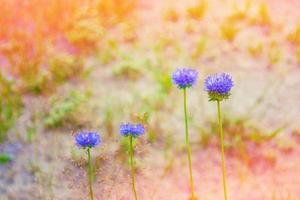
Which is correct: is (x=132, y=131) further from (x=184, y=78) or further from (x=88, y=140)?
(x=184, y=78)

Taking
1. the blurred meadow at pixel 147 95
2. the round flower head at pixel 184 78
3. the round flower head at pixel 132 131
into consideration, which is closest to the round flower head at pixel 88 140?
the round flower head at pixel 132 131

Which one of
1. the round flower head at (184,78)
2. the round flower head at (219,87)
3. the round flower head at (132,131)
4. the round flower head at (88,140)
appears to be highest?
the round flower head at (184,78)

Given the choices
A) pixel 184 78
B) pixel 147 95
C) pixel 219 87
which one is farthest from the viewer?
pixel 147 95

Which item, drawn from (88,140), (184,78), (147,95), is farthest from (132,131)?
(147,95)

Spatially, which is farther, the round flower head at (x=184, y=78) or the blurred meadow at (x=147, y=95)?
the blurred meadow at (x=147, y=95)

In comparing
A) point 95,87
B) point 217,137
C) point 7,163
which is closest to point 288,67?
point 217,137

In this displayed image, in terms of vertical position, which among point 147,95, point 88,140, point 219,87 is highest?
point 147,95

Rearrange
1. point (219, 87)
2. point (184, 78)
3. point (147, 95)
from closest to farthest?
point (219, 87) < point (184, 78) < point (147, 95)

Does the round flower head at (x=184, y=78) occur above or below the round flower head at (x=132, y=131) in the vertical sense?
above

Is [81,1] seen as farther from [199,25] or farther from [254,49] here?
[254,49]

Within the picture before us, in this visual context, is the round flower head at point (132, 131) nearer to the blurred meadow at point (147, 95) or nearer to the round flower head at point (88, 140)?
the round flower head at point (88, 140)
